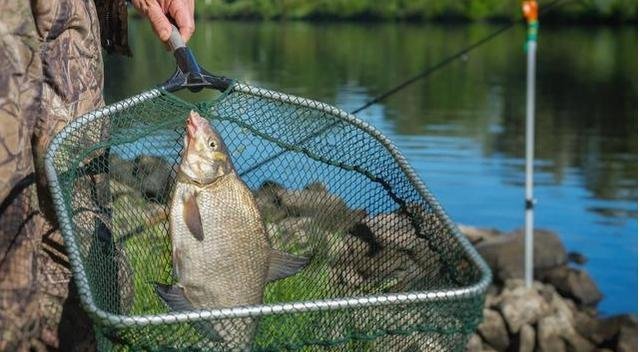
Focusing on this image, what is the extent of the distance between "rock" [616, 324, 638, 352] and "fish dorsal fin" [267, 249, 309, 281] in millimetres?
6892

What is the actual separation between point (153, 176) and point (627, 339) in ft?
22.5

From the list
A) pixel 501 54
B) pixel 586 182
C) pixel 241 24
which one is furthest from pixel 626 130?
pixel 241 24

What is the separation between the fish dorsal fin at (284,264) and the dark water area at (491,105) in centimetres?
991

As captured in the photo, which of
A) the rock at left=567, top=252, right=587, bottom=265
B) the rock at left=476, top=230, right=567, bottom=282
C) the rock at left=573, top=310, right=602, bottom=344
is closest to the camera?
the rock at left=573, top=310, right=602, bottom=344

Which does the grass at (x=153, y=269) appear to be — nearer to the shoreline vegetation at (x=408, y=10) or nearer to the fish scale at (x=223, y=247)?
the fish scale at (x=223, y=247)

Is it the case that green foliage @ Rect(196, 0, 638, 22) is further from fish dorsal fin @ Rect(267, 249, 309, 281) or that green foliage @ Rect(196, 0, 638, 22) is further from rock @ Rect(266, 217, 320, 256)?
fish dorsal fin @ Rect(267, 249, 309, 281)

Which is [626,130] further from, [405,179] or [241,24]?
[241,24]

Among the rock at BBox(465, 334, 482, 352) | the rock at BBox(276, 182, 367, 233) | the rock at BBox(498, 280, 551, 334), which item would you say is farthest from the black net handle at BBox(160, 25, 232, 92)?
the rock at BBox(498, 280, 551, 334)

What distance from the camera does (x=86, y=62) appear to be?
3.69 m

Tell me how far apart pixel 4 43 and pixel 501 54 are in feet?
150

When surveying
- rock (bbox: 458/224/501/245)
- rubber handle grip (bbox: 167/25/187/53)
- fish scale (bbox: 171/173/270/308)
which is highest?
rubber handle grip (bbox: 167/25/187/53)

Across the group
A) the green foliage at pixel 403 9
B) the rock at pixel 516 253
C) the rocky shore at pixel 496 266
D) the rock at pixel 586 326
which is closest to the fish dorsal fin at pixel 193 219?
the rocky shore at pixel 496 266

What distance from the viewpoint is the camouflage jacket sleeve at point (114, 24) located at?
4.14 metres

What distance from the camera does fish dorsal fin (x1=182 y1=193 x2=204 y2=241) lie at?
325cm
